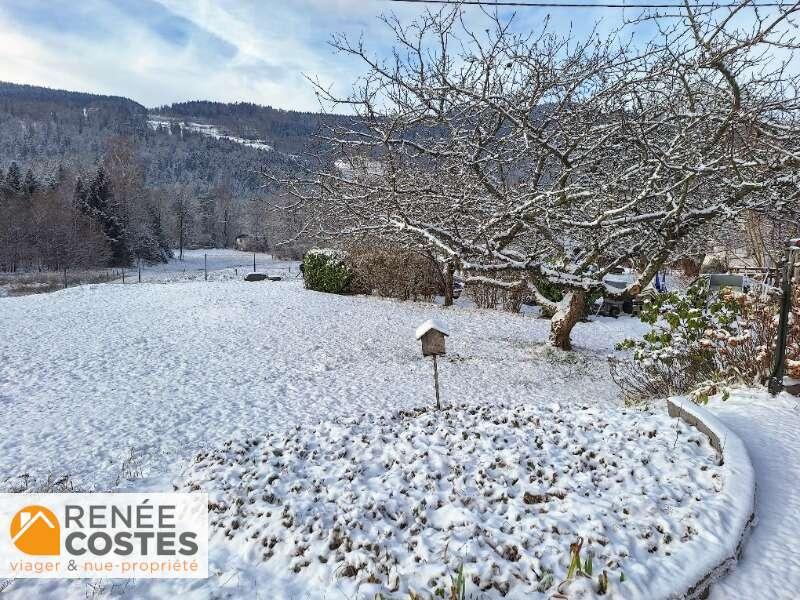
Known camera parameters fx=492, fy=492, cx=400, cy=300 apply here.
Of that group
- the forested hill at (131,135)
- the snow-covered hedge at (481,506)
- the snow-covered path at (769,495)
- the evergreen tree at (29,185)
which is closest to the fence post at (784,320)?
the snow-covered path at (769,495)

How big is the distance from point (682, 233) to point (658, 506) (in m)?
4.17

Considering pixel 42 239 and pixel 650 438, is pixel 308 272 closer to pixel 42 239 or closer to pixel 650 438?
pixel 650 438

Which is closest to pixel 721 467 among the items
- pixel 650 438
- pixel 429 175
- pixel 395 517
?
pixel 650 438

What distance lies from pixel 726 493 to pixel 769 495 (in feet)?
1.00

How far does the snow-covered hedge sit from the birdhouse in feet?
3.36

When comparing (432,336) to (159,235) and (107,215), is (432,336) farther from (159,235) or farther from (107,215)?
(159,235)

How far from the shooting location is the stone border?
Answer: 2012 millimetres

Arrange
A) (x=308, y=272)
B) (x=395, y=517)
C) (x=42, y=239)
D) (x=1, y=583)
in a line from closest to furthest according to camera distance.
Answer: (x=1, y=583) < (x=395, y=517) < (x=308, y=272) < (x=42, y=239)

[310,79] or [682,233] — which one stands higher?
[310,79]

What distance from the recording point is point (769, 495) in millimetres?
2617

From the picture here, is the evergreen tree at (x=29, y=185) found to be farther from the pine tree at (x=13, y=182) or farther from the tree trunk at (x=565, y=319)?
the tree trunk at (x=565, y=319)

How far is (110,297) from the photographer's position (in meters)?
13.3

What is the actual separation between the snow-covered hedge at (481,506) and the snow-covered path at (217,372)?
112 cm

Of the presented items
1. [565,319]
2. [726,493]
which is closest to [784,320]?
[726,493]
